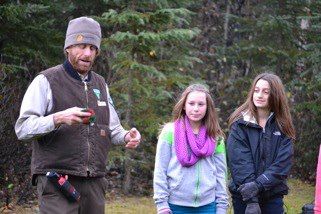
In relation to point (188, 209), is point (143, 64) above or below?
above

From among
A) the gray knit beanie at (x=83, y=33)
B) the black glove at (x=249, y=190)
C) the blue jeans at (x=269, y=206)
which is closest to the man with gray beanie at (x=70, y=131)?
the gray knit beanie at (x=83, y=33)

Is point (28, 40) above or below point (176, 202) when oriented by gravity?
above

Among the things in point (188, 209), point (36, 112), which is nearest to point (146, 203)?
point (188, 209)

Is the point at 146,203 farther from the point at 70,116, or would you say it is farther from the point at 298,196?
the point at 70,116

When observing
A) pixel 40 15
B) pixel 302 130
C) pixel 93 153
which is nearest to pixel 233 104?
pixel 302 130

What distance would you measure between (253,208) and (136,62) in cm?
622

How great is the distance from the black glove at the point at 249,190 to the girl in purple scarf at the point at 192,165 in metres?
0.22

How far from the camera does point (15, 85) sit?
34.2 feet

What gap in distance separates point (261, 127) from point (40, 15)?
735cm

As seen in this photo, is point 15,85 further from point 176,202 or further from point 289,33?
point 289,33

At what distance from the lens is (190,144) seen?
5.21m

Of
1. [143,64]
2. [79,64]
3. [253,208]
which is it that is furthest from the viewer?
[143,64]

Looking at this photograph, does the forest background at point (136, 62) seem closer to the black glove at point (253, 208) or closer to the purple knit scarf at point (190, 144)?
the purple knit scarf at point (190, 144)

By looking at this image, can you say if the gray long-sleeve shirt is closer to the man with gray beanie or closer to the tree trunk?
the man with gray beanie
